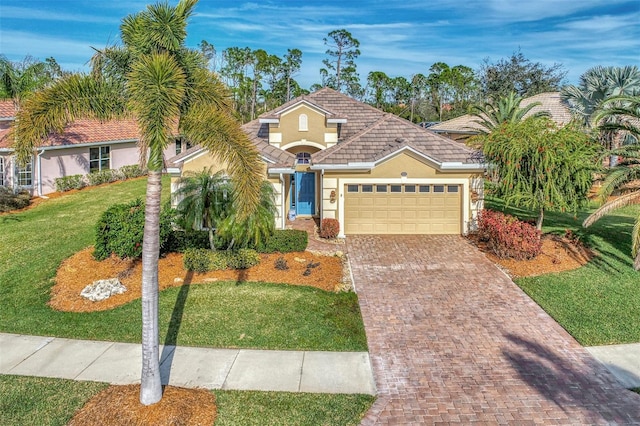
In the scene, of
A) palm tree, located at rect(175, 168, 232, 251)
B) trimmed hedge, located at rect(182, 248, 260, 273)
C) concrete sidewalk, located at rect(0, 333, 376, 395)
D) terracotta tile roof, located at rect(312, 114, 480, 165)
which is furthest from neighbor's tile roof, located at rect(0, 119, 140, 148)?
concrete sidewalk, located at rect(0, 333, 376, 395)

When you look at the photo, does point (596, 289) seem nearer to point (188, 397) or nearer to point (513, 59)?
point (188, 397)

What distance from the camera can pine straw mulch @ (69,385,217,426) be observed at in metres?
6.81

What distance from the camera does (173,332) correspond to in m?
9.90

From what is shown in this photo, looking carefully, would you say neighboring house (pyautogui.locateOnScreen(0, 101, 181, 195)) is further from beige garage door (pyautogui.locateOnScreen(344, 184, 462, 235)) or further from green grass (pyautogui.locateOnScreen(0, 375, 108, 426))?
green grass (pyautogui.locateOnScreen(0, 375, 108, 426))

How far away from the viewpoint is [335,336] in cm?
977

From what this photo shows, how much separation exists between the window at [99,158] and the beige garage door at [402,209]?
17.5 metres

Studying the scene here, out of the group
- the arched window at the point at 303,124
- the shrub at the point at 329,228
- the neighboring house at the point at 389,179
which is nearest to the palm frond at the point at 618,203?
the neighboring house at the point at 389,179

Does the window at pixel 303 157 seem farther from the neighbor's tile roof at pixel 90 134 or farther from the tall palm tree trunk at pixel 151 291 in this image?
the tall palm tree trunk at pixel 151 291

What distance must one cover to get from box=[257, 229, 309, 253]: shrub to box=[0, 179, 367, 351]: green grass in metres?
2.28

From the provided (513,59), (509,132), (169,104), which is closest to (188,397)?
(169,104)

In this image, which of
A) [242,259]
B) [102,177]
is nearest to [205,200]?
[242,259]

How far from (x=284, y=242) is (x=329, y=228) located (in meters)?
2.90

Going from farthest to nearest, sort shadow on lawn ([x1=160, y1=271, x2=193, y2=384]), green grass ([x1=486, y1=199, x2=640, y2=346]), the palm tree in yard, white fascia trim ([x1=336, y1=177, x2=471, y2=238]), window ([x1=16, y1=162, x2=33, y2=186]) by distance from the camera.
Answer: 1. window ([x1=16, y1=162, x2=33, y2=186])
2. white fascia trim ([x1=336, y1=177, x2=471, y2=238])
3. green grass ([x1=486, y1=199, x2=640, y2=346])
4. shadow on lawn ([x1=160, y1=271, x2=193, y2=384])
5. the palm tree in yard

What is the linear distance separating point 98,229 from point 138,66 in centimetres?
865
